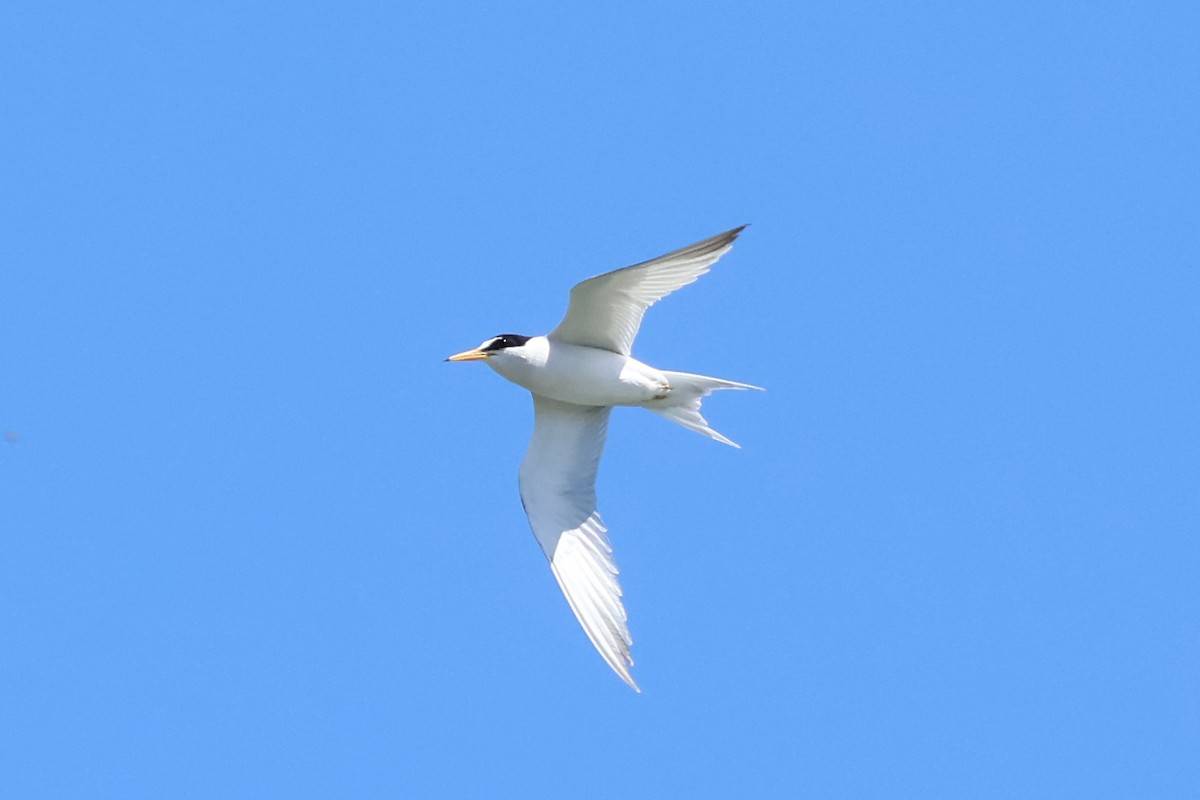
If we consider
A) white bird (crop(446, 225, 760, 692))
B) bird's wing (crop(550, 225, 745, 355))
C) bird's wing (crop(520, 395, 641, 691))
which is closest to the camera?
bird's wing (crop(550, 225, 745, 355))

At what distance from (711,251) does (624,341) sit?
117 cm

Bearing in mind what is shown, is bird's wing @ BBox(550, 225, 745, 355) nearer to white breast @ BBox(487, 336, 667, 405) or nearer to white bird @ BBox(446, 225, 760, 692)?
white bird @ BBox(446, 225, 760, 692)

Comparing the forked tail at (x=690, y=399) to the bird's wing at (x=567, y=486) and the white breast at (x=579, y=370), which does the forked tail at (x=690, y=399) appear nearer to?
the white breast at (x=579, y=370)

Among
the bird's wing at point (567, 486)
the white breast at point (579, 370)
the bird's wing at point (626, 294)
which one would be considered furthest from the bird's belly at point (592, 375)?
the bird's wing at point (567, 486)

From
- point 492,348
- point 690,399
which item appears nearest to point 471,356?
point 492,348

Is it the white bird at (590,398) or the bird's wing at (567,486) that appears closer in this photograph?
the white bird at (590,398)

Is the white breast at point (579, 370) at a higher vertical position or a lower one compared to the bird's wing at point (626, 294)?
lower

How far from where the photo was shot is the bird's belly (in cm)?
1322

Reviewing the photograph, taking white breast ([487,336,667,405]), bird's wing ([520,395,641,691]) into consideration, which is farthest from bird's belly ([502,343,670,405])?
bird's wing ([520,395,641,691])

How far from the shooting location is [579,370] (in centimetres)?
1322

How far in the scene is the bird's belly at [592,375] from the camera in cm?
1322

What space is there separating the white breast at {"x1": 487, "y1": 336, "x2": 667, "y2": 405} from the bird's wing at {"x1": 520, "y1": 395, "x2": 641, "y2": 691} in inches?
22.6

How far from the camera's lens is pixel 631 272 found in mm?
12609

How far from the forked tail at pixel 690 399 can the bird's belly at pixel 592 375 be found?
0.34 ft
